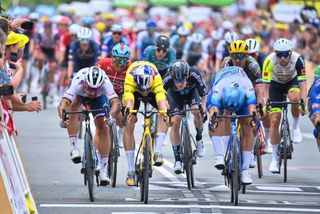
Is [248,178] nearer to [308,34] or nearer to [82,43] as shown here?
[82,43]

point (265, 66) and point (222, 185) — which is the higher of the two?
point (265, 66)

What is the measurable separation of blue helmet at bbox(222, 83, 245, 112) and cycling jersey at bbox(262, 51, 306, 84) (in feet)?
9.62

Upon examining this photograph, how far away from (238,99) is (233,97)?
2.6 inches

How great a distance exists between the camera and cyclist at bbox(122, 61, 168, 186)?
17688mm

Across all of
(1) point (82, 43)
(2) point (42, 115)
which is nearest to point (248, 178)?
(1) point (82, 43)

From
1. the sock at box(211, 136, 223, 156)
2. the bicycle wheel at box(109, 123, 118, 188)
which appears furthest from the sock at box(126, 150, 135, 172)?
the sock at box(211, 136, 223, 156)

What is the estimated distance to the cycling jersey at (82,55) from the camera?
26938mm

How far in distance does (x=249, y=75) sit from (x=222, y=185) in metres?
1.50

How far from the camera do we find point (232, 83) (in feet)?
57.1

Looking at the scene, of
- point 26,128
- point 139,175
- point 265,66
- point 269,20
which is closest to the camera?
point 139,175

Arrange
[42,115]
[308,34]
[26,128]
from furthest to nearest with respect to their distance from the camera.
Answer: [308,34] < [42,115] < [26,128]

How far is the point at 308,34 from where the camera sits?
1754 inches

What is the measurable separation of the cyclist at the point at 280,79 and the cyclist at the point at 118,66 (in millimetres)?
1958

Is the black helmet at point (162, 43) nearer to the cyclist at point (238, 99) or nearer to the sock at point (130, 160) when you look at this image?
the sock at point (130, 160)
